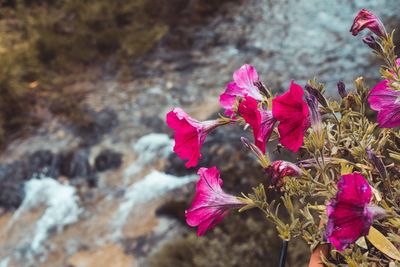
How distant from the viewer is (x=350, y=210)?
0.65 m

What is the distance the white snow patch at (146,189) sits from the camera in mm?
3031

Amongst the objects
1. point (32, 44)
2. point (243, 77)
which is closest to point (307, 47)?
point (32, 44)

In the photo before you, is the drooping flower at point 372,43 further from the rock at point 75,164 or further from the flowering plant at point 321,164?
the rock at point 75,164

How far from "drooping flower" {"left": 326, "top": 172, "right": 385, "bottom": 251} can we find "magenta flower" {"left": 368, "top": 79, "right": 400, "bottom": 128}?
0.19 metres

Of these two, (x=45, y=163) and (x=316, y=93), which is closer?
(x=316, y=93)

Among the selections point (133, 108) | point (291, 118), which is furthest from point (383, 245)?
point (133, 108)

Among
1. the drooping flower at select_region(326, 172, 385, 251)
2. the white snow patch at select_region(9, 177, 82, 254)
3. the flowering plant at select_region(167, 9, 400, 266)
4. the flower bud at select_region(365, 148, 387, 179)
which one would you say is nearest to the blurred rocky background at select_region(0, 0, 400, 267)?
the white snow patch at select_region(9, 177, 82, 254)

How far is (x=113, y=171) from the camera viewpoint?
337 centimetres

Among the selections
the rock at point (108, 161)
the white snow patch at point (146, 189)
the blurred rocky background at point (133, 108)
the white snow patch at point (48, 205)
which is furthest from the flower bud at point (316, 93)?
the rock at point (108, 161)

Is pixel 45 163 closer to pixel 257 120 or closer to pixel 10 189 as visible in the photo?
pixel 10 189

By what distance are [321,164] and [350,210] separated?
0.16 m

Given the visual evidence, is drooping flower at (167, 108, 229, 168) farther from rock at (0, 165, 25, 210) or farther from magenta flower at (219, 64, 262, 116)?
rock at (0, 165, 25, 210)

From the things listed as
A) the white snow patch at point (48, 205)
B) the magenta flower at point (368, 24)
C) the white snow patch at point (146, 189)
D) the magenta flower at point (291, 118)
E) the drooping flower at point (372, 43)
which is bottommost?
the white snow patch at point (48, 205)

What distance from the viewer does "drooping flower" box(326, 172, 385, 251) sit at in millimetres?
644
